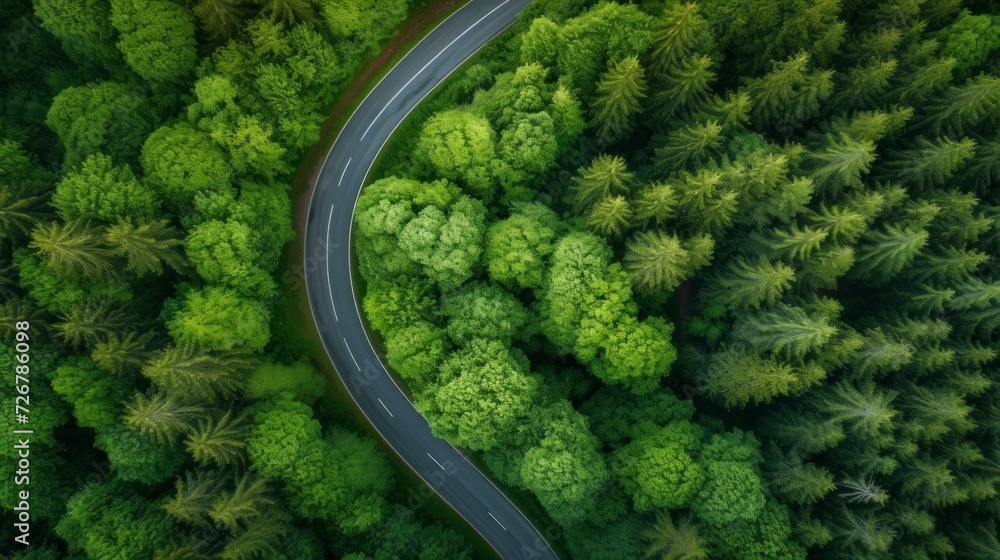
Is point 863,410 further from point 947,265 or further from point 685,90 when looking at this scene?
point 685,90

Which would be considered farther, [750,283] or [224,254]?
[224,254]

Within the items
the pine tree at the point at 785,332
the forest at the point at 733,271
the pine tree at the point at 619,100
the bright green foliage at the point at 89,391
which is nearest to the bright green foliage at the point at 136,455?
the bright green foliage at the point at 89,391

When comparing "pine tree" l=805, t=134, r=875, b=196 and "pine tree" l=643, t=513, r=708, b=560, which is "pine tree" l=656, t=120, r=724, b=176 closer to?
"pine tree" l=805, t=134, r=875, b=196

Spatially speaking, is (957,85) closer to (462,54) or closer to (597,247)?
(597,247)

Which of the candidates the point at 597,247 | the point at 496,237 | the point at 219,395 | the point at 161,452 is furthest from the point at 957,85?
the point at 161,452

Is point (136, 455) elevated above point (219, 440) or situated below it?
above

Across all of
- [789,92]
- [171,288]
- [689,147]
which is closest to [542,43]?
[689,147]

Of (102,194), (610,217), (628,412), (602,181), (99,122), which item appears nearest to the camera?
(102,194)
